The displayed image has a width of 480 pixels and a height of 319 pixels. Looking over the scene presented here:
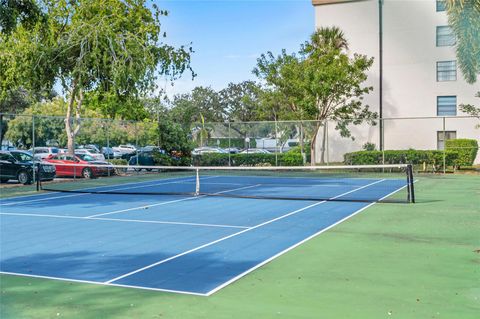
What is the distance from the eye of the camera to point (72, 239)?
11.1 metres

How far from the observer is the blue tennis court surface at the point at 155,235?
8242mm

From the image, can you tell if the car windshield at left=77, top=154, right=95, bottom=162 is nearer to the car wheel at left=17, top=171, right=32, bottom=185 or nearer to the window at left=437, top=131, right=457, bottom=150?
the car wheel at left=17, top=171, right=32, bottom=185

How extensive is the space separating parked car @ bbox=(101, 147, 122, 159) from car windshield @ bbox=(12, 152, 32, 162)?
6.01 m

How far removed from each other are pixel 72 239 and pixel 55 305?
4.54 m

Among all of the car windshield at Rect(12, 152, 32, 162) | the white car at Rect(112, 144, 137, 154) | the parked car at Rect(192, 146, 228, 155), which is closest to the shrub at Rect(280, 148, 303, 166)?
the parked car at Rect(192, 146, 228, 155)

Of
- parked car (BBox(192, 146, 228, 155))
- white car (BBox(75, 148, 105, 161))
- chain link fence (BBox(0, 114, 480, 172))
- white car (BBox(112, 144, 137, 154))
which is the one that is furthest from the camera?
parked car (BBox(192, 146, 228, 155))

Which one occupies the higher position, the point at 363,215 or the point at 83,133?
the point at 83,133

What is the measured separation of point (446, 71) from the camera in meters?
40.4

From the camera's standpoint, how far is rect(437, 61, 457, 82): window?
132 ft

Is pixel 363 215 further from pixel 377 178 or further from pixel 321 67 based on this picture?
pixel 321 67

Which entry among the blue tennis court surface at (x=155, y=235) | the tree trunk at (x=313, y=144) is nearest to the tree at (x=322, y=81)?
the tree trunk at (x=313, y=144)

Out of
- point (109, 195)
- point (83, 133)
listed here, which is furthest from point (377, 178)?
point (83, 133)

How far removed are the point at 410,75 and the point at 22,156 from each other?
27.6 m

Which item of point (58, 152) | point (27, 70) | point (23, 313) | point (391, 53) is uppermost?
point (391, 53)
